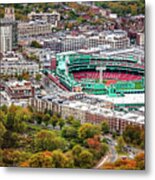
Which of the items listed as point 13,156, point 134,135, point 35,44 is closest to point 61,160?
point 13,156

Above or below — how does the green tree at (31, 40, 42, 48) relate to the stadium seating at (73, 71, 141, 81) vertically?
above

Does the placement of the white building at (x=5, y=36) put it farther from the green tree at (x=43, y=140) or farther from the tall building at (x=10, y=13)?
the green tree at (x=43, y=140)

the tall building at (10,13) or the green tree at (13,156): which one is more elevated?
→ the tall building at (10,13)

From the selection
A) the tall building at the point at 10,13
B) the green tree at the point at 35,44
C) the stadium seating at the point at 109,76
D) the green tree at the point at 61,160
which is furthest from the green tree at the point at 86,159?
the tall building at the point at 10,13

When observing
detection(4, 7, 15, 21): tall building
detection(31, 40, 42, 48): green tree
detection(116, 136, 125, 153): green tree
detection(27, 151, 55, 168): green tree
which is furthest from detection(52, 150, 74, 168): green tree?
detection(4, 7, 15, 21): tall building

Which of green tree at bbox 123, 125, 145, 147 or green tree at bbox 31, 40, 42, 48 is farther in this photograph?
green tree at bbox 31, 40, 42, 48

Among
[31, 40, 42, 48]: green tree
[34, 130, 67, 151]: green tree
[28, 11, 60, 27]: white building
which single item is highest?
[28, 11, 60, 27]: white building

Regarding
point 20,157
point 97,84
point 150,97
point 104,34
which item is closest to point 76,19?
point 104,34

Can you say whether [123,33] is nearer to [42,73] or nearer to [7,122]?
[42,73]

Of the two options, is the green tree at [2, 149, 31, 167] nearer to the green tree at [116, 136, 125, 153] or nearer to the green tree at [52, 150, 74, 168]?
the green tree at [52, 150, 74, 168]

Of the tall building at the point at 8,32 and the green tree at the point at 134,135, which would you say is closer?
the green tree at the point at 134,135
